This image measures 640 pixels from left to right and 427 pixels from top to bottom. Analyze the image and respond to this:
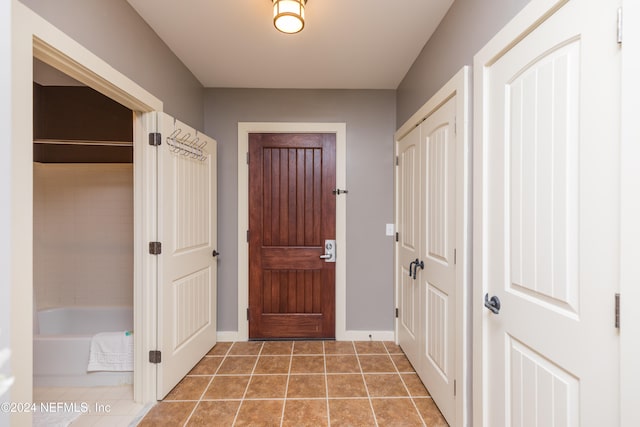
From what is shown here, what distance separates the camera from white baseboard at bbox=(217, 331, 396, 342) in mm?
2969

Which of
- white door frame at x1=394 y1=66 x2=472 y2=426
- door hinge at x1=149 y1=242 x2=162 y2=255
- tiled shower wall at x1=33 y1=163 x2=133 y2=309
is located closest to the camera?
white door frame at x1=394 y1=66 x2=472 y2=426

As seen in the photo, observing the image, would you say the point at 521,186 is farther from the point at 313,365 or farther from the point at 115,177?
the point at 115,177

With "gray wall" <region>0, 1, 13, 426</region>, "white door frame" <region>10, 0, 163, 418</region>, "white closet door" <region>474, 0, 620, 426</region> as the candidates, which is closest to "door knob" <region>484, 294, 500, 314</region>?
"white closet door" <region>474, 0, 620, 426</region>

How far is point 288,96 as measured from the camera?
2979 millimetres

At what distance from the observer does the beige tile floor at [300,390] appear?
6.04ft

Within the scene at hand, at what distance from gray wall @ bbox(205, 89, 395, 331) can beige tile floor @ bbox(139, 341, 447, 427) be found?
42 cm

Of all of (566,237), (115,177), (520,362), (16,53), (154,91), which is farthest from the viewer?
(115,177)

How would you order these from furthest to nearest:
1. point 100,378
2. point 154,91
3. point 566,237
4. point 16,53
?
point 100,378, point 154,91, point 16,53, point 566,237

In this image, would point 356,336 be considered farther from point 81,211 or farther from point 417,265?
point 81,211

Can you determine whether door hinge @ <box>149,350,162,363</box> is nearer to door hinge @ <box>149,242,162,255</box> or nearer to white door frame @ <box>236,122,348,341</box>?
door hinge @ <box>149,242,162,255</box>

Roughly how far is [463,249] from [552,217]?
1.93 ft

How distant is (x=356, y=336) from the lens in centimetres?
298

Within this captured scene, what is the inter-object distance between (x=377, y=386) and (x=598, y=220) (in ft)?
6.09

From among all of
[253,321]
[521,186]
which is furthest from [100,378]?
[521,186]
